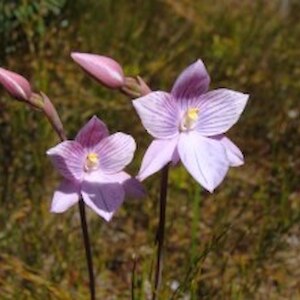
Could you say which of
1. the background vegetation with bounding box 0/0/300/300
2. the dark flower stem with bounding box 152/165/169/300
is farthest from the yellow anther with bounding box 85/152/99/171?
the background vegetation with bounding box 0/0/300/300

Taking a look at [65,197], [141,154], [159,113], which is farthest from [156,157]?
Answer: [141,154]

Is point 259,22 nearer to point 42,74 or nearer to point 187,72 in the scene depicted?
point 42,74

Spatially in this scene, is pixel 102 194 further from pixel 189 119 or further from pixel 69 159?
pixel 189 119

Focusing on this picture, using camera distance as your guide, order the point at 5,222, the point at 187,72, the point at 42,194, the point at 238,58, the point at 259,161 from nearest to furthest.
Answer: the point at 187,72, the point at 5,222, the point at 42,194, the point at 259,161, the point at 238,58

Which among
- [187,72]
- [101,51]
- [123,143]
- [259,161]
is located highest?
[187,72]


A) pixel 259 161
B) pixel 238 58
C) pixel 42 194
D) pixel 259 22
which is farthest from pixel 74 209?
pixel 259 22

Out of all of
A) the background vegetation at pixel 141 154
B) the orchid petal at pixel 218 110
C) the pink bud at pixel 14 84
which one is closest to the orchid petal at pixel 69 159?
the pink bud at pixel 14 84
